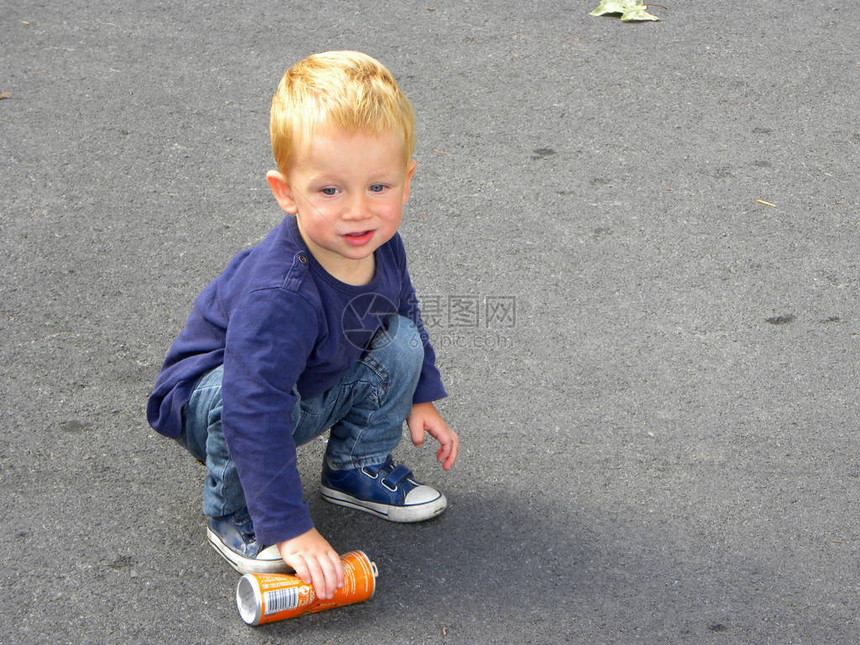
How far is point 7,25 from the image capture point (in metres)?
4.89

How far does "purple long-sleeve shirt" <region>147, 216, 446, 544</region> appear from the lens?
1866 millimetres

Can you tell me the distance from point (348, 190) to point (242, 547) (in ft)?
2.73

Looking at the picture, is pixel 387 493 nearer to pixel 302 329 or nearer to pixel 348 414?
pixel 348 414

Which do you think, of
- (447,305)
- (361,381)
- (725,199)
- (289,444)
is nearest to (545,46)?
(725,199)

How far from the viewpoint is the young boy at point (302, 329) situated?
186cm

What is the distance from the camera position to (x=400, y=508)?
2.29 m

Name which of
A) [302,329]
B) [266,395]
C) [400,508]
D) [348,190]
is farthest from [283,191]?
[400,508]

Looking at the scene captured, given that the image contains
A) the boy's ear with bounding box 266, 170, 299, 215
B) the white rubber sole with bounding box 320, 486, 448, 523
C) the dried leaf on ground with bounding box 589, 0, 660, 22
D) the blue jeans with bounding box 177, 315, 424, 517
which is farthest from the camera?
the dried leaf on ground with bounding box 589, 0, 660, 22

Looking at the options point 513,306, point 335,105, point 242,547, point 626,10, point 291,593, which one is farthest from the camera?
point 626,10

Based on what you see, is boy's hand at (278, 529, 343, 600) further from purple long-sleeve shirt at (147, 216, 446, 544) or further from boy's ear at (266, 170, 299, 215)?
boy's ear at (266, 170, 299, 215)

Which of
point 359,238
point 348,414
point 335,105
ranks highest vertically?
point 335,105

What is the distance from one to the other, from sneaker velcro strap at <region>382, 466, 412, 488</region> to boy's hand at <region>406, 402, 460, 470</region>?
0.08 metres

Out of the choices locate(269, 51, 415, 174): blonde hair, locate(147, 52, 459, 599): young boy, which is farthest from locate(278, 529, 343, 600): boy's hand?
locate(269, 51, 415, 174): blonde hair

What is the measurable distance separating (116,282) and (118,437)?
77 centimetres
